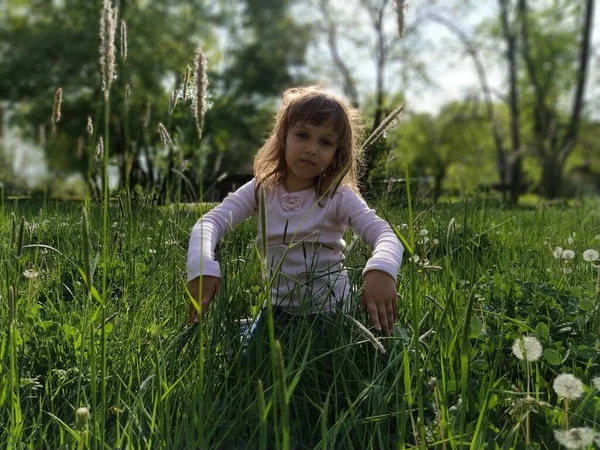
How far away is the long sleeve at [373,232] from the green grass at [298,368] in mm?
171

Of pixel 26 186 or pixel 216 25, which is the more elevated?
pixel 216 25

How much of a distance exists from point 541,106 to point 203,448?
106 ft

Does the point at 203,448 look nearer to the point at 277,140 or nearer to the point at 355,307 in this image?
the point at 355,307

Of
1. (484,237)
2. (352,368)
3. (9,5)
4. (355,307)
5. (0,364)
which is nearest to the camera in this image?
(0,364)

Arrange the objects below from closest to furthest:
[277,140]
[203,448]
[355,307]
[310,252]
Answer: [203,448], [355,307], [310,252], [277,140]

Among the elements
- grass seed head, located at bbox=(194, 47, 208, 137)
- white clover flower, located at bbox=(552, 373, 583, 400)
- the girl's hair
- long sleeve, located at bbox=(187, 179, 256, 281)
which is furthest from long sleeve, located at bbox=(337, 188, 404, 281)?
grass seed head, located at bbox=(194, 47, 208, 137)

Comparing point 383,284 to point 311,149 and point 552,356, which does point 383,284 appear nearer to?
point 552,356

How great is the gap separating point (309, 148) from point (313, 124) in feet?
0.36

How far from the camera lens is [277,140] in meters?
2.83

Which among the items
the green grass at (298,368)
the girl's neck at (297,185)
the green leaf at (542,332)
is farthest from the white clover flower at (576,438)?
the girl's neck at (297,185)

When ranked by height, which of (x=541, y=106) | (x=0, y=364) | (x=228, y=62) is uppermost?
(x=228, y=62)

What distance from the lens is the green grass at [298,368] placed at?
1.67 m

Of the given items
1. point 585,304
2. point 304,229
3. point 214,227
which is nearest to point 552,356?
point 585,304

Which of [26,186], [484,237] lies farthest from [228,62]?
[484,237]
